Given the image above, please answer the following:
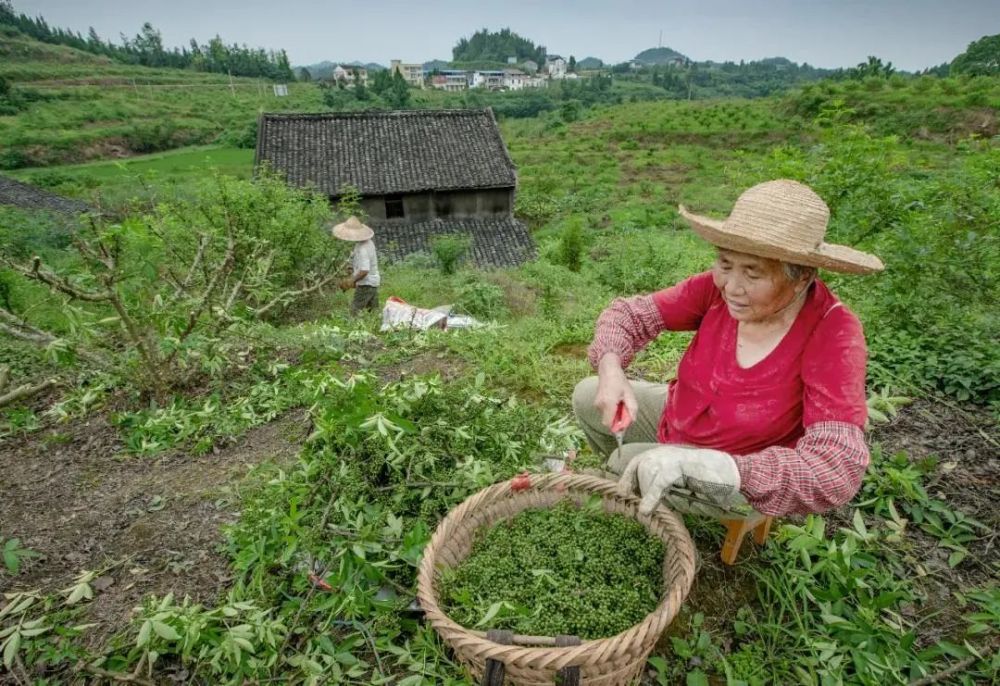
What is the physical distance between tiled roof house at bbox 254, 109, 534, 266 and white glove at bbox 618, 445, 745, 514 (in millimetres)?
15145

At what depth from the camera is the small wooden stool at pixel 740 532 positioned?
187 centimetres

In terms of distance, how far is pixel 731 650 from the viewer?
1.83 meters

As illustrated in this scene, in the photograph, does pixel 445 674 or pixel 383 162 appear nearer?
pixel 445 674

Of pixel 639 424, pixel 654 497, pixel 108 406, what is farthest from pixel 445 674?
pixel 108 406

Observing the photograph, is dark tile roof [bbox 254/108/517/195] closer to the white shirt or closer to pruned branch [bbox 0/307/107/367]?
the white shirt

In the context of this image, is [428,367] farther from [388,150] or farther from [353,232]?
[388,150]

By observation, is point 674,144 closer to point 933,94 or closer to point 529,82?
point 933,94

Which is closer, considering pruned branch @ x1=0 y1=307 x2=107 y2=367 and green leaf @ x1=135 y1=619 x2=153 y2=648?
green leaf @ x1=135 y1=619 x2=153 y2=648

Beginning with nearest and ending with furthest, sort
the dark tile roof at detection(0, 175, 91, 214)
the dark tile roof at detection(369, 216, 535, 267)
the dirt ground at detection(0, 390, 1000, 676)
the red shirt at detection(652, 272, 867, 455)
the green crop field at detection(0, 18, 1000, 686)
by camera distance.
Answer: the red shirt at detection(652, 272, 867, 455), the green crop field at detection(0, 18, 1000, 686), the dirt ground at detection(0, 390, 1000, 676), the dark tile roof at detection(369, 216, 535, 267), the dark tile roof at detection(0, 175, 91, 214)

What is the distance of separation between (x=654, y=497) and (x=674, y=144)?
1695 inches

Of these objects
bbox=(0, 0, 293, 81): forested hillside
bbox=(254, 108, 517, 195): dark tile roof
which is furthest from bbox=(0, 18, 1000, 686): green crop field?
bbox=(0, 0, 293, 81): forested hillside

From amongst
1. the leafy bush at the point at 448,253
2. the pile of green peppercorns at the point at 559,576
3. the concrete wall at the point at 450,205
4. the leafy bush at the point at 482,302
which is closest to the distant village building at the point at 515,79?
the concrete wall at the point at 450,205

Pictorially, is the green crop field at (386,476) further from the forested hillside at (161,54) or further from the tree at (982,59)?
the forested hillside at (161,54)

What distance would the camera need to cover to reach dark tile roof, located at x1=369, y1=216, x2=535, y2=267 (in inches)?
655
